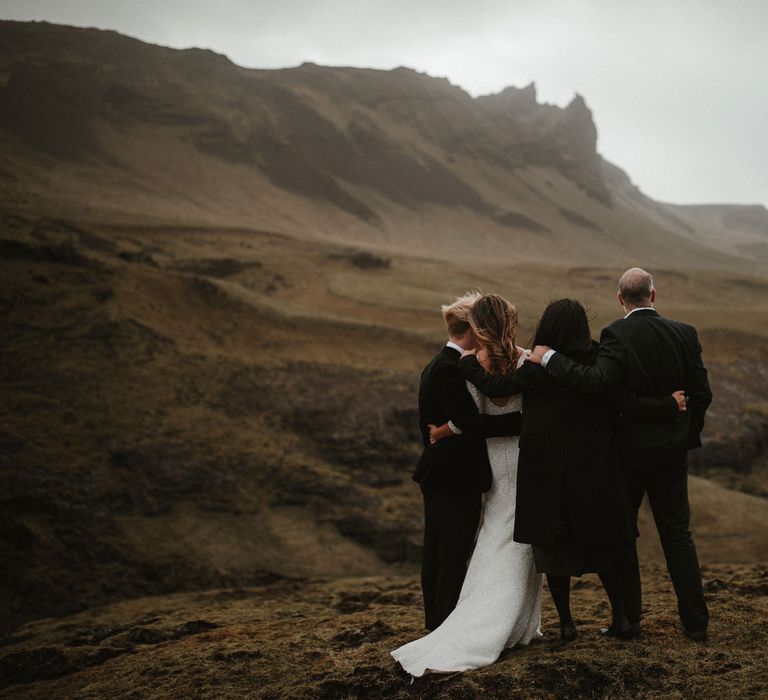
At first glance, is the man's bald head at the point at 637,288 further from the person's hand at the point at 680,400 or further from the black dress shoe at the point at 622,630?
the black dress shoe at the point at 622,630

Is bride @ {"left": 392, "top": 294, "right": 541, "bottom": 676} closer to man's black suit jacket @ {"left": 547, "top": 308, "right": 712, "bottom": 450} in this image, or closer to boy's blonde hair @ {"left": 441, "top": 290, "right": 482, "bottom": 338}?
boy's blonde hair @ {"left": 441, "top": 290, "right": 482, "bottom": 338}

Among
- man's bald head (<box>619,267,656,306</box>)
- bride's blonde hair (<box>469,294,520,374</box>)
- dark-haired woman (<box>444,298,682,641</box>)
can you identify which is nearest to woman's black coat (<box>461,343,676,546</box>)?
dark-haired woman (<box>444,298,682,641</box>)

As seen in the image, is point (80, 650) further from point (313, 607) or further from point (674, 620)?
point (674, 620)

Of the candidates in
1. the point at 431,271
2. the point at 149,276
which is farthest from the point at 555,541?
the point at 431,271

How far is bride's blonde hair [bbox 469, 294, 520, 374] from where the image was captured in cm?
429

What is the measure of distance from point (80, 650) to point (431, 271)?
24.9m

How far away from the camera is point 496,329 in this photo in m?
4.29

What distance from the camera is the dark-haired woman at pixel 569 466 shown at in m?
4.11

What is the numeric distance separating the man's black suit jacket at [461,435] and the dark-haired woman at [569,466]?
17 cm

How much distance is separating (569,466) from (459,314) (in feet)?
3.75

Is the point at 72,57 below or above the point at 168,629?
above

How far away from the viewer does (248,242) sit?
3027cm

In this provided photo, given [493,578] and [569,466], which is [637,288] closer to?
[569,466]

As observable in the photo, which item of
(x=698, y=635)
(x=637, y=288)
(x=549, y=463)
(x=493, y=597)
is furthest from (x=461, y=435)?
(x=698, y=635)
